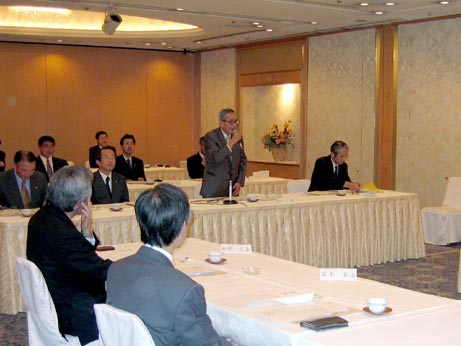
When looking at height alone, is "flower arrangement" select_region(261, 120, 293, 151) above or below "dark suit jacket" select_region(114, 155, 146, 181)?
above

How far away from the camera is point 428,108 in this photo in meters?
10.3

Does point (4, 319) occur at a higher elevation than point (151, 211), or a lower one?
lower

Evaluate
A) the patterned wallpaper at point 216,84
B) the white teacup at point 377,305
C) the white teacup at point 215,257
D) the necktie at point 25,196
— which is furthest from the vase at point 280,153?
the white teacup at point 377,305

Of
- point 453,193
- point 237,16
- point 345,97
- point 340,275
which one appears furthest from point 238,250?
point 345,97

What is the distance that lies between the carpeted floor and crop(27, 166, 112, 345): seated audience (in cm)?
204

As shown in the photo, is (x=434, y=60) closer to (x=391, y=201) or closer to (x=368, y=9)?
(x=368, y=9)

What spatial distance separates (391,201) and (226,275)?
173 inches

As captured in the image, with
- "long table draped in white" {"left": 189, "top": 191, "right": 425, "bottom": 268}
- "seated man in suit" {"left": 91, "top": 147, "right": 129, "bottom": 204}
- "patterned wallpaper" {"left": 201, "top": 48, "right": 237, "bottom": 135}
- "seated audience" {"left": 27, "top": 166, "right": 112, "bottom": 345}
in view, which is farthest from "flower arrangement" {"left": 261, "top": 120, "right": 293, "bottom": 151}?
"seated audience" {"left": 27, "top": 166, "right": 112, "bottom": 345}

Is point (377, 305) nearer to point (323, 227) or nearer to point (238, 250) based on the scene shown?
point (238, 250)

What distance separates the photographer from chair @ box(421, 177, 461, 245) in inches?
353

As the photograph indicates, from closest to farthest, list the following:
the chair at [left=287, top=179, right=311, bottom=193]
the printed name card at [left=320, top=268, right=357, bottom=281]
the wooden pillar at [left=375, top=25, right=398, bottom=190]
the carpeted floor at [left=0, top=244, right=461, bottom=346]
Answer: the printed name card at [left=320, top=268, right=357, bottom=281] → the carpeted floor at [left=0, top=244, right=461, bottom=346] → the chair at [left=287, top=179, right=311, bottom=193] → the wooden pillar at [left=375, top=25, right=398, bottom=190]

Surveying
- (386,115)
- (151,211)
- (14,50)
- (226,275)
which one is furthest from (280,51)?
(151,211)

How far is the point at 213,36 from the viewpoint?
1269 cm

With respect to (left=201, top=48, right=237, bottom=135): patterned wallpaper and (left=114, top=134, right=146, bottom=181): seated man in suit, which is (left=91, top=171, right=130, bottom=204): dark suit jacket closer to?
(left=114, top=134, right=146, bottom=181): seated man in suit
